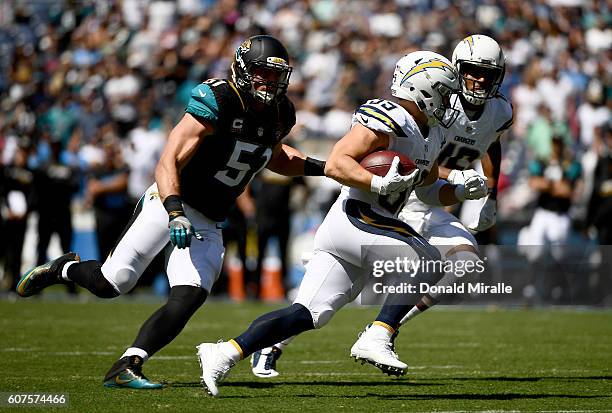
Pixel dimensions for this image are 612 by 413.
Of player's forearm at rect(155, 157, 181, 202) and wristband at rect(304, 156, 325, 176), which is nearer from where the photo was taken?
player's forearm at rect(155, 157, 181, 202)

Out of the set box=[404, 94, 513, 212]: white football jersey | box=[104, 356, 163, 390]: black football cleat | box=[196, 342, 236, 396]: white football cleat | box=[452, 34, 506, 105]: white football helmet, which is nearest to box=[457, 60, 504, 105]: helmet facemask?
box=[452, 34, 506, 105]: white football helmet

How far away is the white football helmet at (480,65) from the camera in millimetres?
7051

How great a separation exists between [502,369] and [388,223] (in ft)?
5.91

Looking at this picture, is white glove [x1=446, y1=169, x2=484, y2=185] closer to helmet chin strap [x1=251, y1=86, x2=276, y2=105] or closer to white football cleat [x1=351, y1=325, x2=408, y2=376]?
white football cleat [x1=351, y1=325, x2=408, y2=376]

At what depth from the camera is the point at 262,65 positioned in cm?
598

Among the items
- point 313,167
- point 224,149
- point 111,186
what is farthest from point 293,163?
point 111,186

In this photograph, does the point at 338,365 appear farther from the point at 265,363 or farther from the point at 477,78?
the point at 477,78

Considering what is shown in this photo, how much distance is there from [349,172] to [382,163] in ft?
0.65

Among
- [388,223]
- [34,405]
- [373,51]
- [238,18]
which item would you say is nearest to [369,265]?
[388,223]

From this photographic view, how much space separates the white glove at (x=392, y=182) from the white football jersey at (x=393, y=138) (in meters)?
0.23

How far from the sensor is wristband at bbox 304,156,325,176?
6.45 meters

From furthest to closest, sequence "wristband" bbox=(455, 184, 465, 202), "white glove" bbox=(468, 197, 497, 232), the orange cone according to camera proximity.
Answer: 1. the orange cone
2. "white glove" bbox=(468, 197, 497, 232)
3. "wristband" bbox=(455, 184, 465, 202)

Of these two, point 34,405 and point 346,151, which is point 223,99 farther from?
point 34,405

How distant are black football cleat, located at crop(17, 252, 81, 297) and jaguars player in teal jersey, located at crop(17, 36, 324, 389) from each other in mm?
304
